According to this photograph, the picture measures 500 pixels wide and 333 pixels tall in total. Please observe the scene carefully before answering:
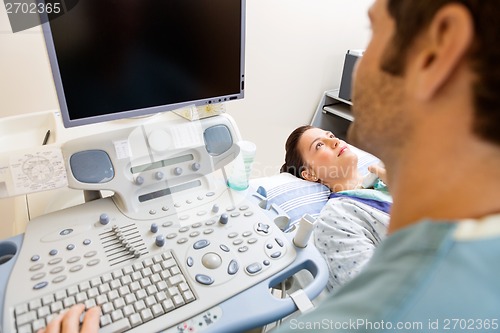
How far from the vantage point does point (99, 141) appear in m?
0.83

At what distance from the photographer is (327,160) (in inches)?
65.6

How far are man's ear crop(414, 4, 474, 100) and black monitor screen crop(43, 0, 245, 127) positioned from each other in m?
0.52

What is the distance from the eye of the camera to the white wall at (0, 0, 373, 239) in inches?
72.0

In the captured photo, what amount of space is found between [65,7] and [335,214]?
974mm

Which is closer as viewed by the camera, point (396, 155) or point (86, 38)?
point (396, 155)

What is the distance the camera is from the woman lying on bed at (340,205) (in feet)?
3.59

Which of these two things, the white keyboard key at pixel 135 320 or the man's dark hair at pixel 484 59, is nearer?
the man's dark hair at pixel 484 59

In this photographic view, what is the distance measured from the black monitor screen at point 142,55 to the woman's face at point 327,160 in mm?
856

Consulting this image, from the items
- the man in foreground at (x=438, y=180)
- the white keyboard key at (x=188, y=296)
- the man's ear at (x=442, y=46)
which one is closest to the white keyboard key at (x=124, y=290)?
the white keyboard key at (x=188, y=296)

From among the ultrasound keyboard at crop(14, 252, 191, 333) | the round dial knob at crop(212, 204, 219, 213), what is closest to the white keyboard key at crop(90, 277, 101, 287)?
the ultrasound keyboard at crop(14, 252, 191, 333)

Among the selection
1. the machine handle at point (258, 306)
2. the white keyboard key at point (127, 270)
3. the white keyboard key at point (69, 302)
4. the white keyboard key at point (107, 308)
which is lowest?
the machine handle at point (258, 306)

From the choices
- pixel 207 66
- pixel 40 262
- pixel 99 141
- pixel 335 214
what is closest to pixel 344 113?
pixel 335 214

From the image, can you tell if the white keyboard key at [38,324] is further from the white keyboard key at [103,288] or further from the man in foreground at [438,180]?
the man in foreground at [438,180]

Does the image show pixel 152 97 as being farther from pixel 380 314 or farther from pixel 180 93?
pixel 380 314
